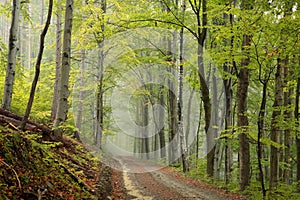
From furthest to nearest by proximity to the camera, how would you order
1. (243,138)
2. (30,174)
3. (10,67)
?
(243,138) < (10,67) < (30,174)

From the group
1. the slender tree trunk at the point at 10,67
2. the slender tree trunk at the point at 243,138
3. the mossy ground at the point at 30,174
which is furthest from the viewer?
the slender tree trunk at the point at 243,138

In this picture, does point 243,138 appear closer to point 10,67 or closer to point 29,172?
point 29,172

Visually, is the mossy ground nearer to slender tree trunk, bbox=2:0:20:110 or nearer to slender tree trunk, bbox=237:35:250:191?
slender tree trunk, bbox=2:0:20:110

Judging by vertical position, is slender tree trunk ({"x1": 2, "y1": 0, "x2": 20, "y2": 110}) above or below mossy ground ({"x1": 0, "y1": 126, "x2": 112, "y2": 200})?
above

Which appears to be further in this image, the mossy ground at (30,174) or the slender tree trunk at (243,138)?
the slender tree trunk at (243,138)

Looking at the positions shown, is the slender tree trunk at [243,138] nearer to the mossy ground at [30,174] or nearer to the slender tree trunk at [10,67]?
the mossy ground at [30,174]

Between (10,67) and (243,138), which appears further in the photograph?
(243,138)

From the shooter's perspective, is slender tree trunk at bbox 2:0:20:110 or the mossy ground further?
slender tree trunk at bbox 2:0:20:110

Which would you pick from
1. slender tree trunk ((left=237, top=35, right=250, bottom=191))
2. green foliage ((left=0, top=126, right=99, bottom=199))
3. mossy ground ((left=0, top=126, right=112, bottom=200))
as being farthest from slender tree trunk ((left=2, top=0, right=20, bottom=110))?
slender tree trunk ((left=237, top=35, right=250, bottom=191))

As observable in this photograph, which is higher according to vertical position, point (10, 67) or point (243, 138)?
point (10, 67)

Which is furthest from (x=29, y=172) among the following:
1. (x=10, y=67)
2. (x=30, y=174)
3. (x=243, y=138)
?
(x=243, y=138)

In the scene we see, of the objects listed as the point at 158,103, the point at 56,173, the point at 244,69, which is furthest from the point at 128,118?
the point at 56,173

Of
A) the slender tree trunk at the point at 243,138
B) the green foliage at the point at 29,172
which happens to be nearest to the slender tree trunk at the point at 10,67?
the green foliage at the point at 29,172

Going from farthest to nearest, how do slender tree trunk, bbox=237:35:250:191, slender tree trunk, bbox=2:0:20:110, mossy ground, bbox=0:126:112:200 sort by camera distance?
slender tree trunk, bbox=237:35:250:191, slender tree trunk, bbox=2:0:20:110, mossy ground, bbox=0:126:112:200
